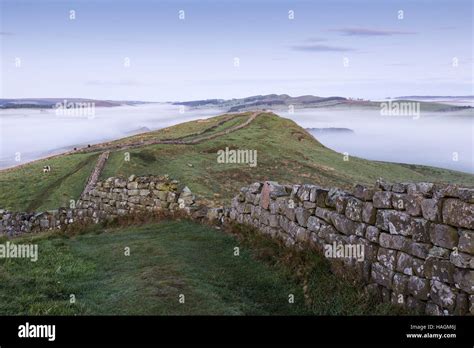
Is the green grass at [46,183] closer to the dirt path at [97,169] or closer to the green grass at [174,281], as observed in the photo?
the dirt path at [97,169]

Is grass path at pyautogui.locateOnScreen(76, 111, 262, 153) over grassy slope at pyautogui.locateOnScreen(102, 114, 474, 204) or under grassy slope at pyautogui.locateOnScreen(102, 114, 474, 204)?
over

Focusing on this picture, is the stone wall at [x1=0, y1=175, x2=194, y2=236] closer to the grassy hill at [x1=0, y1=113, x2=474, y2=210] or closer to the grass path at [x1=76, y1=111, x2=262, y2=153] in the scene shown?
the grassy hill at [x1=0, y1=113, x2=474, y2=210]

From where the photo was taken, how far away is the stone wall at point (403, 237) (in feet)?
28.3

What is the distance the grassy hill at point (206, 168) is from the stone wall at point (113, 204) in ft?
27.5

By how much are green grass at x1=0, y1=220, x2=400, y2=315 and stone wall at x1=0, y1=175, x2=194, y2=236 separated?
492cm

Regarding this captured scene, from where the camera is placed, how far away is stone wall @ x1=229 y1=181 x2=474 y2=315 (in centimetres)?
862

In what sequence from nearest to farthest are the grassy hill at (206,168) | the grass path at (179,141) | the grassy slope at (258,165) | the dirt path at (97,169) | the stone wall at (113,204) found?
1. the stone wall at (113,204)
2. the dirt path at (97,169)
3. the grassy hill at (206,168)
4. the grassy slope at (258,165)
5. the grass path at (179,141)

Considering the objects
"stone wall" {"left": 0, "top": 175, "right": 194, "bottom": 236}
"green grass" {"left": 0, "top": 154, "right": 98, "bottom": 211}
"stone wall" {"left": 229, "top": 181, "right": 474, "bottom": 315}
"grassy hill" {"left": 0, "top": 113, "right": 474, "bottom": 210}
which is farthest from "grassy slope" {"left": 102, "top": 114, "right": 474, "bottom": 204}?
"stone wall" {"left": 229, "top": 181, "right": 474, "bottom": 315}

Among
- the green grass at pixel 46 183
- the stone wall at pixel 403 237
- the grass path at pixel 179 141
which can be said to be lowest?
the green grass at pixel 46 183

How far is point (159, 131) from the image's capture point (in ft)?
230

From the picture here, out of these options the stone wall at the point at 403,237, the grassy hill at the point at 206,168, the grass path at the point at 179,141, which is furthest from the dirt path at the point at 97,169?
the stone wall at the point at 403,237

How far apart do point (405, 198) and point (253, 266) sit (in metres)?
4.76
